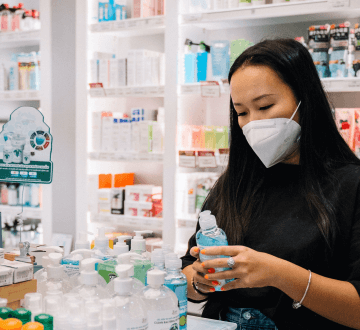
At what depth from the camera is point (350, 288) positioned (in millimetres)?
1171

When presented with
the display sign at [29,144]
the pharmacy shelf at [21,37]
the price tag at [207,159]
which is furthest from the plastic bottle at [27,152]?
the pharmacy shelf at [21,37]

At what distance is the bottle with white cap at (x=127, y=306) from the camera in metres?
0.89

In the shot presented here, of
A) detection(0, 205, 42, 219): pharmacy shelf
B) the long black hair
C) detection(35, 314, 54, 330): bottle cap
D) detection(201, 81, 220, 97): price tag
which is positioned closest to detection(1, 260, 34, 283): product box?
detection(35, 314, 54, 330): bottle cap

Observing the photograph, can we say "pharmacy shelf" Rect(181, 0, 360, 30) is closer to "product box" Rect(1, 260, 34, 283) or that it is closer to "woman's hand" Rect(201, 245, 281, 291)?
"woman's hand" Rect(201, 245, 281, 291)

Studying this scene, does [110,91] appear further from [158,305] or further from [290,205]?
[158,305]

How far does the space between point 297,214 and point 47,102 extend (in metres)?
2.78

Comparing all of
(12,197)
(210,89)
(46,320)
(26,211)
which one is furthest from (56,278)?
(12,197)

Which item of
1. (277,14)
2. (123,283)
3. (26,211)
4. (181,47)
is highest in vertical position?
(277,14)

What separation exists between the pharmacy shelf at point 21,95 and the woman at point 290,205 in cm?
260

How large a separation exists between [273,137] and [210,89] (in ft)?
5.25

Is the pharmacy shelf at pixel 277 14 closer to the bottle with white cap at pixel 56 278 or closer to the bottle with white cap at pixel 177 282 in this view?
the bottle with white cap at pixel 177 282

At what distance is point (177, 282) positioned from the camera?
3.60 feet

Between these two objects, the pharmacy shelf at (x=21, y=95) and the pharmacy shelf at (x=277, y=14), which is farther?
the pharmacy shelf at (x=21, y=95)

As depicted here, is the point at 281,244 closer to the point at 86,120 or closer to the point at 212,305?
the point at 212,305
